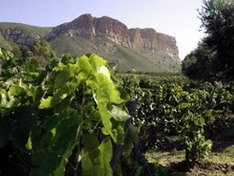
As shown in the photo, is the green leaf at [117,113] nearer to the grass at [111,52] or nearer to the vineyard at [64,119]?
the vineyard at [64,119]

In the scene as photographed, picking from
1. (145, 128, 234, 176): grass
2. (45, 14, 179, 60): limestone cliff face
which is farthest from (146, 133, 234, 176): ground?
(45, 14, 179, 60): limestone cliff face

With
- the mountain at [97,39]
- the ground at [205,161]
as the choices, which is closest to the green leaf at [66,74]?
the ground at [205,161]

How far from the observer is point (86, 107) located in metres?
1.19

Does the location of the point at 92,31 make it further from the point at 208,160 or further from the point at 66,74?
the point at 66,74

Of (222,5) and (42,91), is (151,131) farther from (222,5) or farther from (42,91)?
(222,5)

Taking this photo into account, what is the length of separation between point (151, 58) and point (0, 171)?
594 feet

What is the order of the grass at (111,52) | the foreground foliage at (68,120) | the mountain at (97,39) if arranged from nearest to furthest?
the foreground foliage at (68,120), the grass at (111,52), the mountain at (97,39)

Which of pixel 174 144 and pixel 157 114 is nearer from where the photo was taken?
pixel 157 114

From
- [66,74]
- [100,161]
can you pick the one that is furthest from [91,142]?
[66,74]

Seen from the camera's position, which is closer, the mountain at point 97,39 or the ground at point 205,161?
the ground at point 205,161

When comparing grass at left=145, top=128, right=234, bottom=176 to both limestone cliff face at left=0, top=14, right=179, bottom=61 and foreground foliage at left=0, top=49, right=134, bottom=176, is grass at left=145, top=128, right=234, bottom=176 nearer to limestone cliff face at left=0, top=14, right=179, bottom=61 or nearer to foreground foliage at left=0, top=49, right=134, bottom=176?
foreground foliage at left=0, top=49, right=134, bottom=176

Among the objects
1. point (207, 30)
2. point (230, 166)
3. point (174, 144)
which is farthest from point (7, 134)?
point (207, 30)

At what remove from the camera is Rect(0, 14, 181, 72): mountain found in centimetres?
14476

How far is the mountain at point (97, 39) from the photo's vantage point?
475 feet
